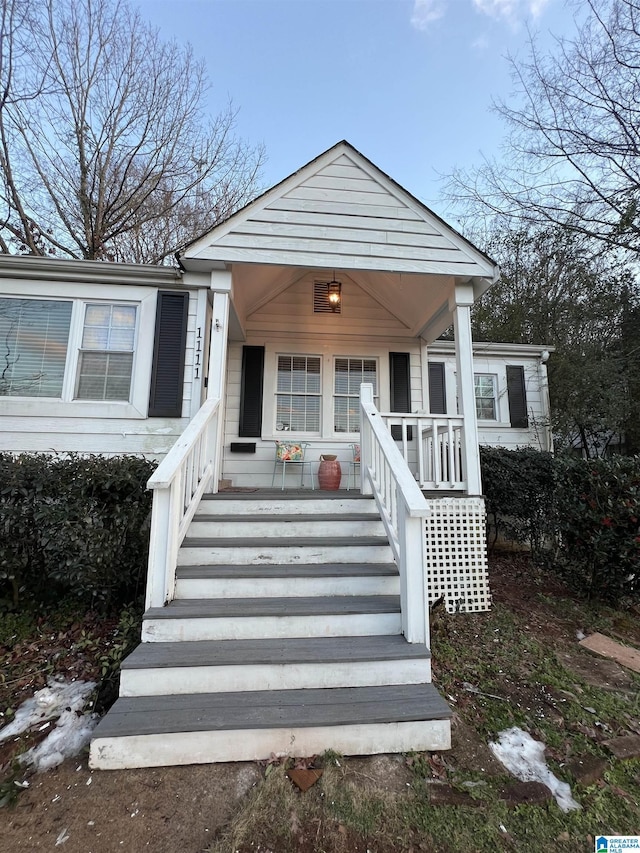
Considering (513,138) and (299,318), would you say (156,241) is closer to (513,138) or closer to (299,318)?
(299,318)

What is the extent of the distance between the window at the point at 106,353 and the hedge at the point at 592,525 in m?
4.99

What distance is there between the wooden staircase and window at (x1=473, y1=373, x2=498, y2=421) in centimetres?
570

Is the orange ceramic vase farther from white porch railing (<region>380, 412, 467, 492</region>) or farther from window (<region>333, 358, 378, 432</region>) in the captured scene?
white porch railing (<region>380, 412, 467, 492</region>)

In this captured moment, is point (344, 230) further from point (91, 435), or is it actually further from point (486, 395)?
point (486, 395)

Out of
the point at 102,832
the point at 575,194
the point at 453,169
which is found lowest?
the point at 102,832

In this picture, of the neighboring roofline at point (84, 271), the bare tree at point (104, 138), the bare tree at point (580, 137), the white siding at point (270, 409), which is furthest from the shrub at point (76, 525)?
the bare tree at point (580, 137)

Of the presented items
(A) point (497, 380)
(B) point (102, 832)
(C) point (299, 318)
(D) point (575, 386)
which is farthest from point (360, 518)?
(D) point (575, 386)

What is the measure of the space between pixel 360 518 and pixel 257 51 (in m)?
10.9

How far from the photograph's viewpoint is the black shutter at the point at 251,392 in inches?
212

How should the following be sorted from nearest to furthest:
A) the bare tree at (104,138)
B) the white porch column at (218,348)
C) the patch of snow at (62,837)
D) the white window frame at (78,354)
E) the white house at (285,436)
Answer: the patch of snow at (62,837) → the white house at (285,436) → the white porch column at (218,348) → the white window frame at (78,354) → the bare tree at (104,138)

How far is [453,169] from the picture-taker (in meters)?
9.32

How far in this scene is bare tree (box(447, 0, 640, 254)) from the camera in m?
7.34

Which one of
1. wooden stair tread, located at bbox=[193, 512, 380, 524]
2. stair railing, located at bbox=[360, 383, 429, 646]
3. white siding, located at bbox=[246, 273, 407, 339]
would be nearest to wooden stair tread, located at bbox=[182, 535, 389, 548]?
wooden stair tread, located at bbox=[193, 512, 380, 524]

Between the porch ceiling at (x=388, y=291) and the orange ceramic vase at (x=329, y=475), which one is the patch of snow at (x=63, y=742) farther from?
the porch ceiling at (x=388, y=291)
